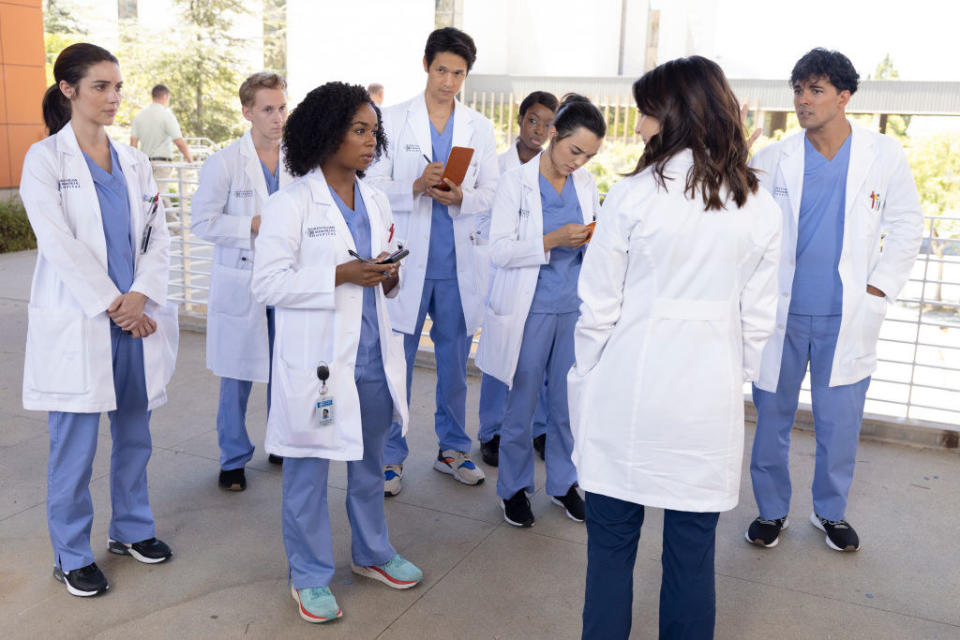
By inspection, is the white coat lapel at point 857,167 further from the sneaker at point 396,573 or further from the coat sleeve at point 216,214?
the coat sleeve at point 216,214

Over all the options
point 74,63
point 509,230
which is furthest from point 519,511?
point 74,63

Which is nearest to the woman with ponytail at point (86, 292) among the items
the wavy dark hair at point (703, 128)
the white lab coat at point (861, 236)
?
the wavy dark hair at point (703, 128)

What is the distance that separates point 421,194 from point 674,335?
6.79 ft

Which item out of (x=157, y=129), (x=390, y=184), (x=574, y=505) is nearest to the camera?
(x=574, y=505)

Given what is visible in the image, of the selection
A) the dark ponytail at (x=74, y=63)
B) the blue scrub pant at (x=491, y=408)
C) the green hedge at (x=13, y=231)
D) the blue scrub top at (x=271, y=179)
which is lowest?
the blue scrub pant at (x=491, y=408)

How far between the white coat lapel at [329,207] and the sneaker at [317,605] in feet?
3.78

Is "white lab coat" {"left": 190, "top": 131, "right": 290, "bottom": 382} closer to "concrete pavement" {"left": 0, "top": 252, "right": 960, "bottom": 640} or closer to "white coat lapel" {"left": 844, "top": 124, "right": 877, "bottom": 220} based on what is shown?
"concrete pavement" {"left": 0, "top": 252, "right": 960, "bottom": 640}

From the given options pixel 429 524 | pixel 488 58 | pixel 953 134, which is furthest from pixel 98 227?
pixel 488 58

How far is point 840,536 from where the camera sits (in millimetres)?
3586

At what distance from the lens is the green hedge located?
10688 millimetres

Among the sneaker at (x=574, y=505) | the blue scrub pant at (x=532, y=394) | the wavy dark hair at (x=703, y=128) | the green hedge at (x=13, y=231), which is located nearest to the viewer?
the wavy dark hair at (x=703, y=128)

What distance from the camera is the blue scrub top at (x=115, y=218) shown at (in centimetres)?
304

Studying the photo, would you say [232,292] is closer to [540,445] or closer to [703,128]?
[540,445]

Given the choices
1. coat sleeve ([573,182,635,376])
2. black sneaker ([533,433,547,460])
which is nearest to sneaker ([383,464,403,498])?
black sneaker ([533,433,547,460])
